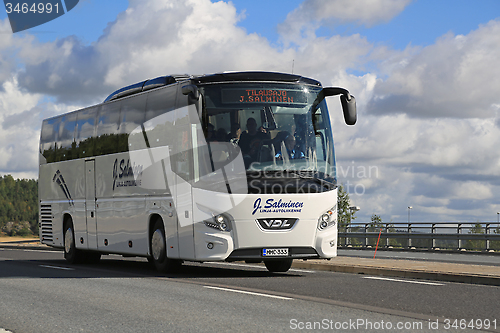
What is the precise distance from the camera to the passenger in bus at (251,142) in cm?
1301

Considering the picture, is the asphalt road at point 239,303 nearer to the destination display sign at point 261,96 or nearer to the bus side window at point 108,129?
the destination display sign at point 261,96

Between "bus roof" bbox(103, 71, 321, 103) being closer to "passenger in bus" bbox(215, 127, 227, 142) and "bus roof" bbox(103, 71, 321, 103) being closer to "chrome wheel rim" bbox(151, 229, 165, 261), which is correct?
"passenger in bus" bbox(215, 127, 227, 142)

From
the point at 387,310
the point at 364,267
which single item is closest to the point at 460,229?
the point at 364,267

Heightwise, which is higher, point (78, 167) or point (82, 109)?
point (82, 109)

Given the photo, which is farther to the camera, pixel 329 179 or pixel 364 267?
pixel 364 267

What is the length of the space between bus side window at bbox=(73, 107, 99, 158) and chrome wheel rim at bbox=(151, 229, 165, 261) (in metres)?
4.16

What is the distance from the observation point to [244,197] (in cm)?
1309

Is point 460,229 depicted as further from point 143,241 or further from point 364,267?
point 143,241

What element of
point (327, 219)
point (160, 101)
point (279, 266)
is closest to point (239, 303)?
point (327, 219)

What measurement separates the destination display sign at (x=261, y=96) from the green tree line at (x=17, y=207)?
17275 cm

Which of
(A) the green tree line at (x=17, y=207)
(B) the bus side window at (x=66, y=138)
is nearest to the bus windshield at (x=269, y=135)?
(B) the bus side window at (x=66, y=138)

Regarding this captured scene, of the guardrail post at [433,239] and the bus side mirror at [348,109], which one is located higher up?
the bus side mirror at [348,109]

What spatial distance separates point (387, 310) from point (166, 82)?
8.07 m

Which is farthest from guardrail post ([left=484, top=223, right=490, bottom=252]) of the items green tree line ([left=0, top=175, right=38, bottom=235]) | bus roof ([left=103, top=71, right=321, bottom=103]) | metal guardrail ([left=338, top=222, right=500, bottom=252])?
green tree line ([left=0, top=175, right=38, bottom=235])
